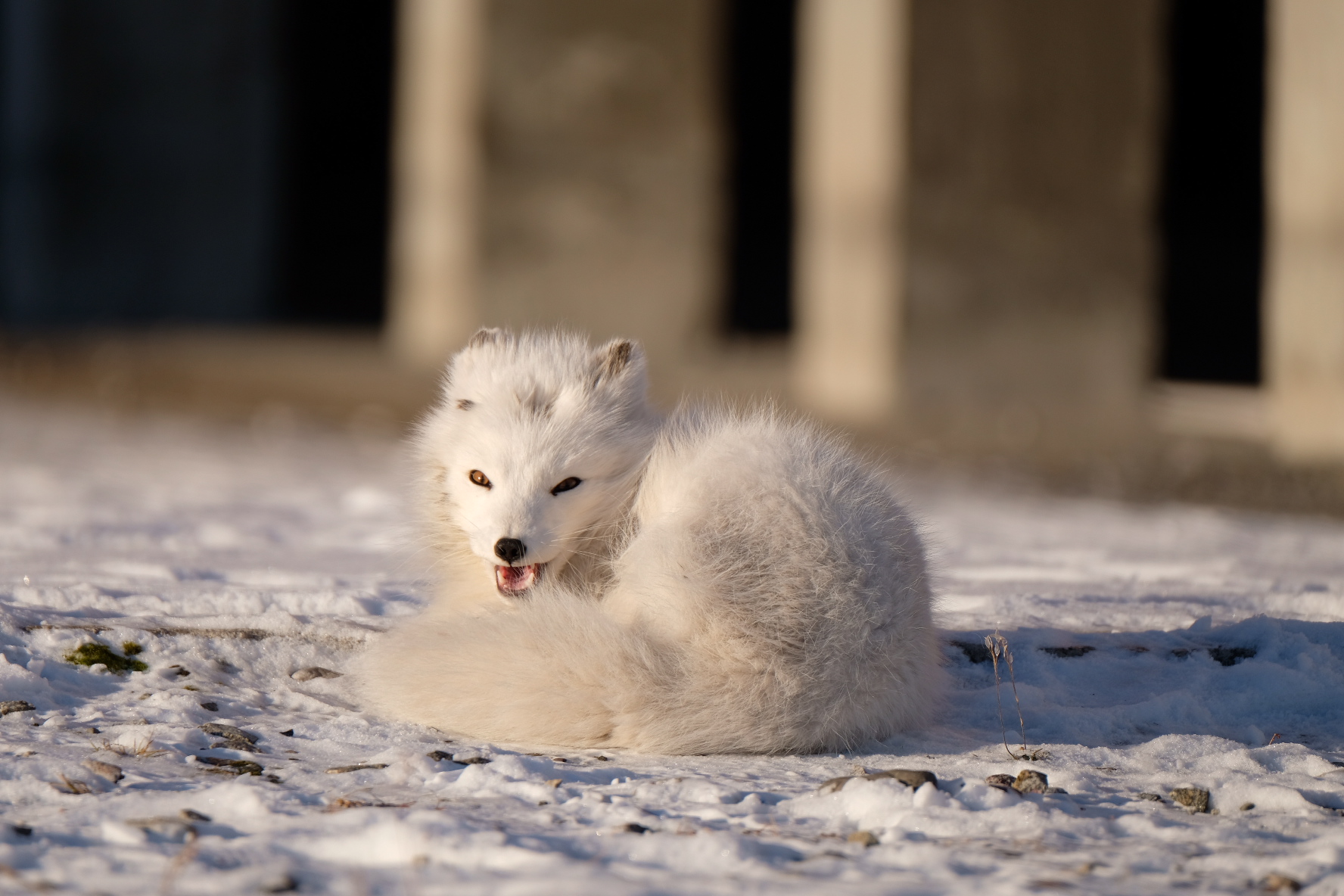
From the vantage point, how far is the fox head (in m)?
3.14

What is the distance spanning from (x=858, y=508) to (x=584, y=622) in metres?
0.65

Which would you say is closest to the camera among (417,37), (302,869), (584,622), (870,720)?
(302,869)

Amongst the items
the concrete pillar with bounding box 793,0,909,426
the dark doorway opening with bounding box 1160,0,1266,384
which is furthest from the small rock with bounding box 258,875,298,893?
the dark doorway opening with bounding box 1160,0,1266,384

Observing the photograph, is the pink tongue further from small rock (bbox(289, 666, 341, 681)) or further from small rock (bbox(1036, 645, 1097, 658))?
small rock (bbox(1036, 645, 1097, 658))

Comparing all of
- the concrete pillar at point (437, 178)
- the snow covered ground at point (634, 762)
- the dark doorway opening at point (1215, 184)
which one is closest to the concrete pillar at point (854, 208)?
the concrete pillar at point (437, 178)

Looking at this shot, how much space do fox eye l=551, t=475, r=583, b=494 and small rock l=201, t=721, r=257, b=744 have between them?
826mm

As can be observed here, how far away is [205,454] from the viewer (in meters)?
7.88

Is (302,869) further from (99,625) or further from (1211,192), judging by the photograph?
(1211,192)

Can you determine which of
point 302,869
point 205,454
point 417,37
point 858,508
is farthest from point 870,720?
point 417,37

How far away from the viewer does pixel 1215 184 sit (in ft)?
46.6

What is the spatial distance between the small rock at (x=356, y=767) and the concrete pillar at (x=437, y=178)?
9976 millimetres

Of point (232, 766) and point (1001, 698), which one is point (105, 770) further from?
point (1001, 698)

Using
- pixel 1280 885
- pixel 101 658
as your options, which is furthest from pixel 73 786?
pixel 1280 885

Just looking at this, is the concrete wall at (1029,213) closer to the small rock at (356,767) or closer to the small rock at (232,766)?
the small rock at (356,767)
